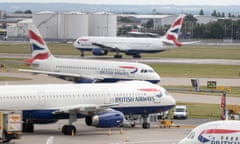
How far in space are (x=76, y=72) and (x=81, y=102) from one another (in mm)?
33717

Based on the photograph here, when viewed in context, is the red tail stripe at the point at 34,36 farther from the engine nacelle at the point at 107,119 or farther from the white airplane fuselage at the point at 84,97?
the engine nacelle at the point at 107,119

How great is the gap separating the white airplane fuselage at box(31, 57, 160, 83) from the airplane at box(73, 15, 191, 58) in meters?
60.2

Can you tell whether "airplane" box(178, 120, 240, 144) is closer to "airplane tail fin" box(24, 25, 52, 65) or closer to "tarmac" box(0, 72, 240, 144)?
"tarmac" box(0, 72, 240, 144)

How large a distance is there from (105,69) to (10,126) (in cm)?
3847

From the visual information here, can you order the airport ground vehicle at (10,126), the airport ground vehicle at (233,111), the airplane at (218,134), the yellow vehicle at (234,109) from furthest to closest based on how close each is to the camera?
the yellow vehicle at (234,109), the airport ground vehicle at (233,111), the airport ground vehicle at (10,126), the airplane at (218,134)

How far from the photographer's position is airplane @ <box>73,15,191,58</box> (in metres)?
156

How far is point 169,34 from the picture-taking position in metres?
156

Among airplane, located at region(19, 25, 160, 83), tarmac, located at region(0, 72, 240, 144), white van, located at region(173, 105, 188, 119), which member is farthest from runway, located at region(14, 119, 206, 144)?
airplane, located at region(19, 25, 160, 83)

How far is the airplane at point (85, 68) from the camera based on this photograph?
295 ft

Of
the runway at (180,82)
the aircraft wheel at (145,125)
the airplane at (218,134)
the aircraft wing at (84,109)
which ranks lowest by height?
the runway at (180,82)

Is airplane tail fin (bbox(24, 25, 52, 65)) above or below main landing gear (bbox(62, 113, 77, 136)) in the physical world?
above

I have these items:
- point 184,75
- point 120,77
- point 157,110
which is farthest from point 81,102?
point 184,75

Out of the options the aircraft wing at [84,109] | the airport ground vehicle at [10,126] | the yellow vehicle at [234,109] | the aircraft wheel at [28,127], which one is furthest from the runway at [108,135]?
the yellow vehicle at [234,109]

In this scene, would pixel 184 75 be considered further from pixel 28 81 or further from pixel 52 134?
pixel 52 134
